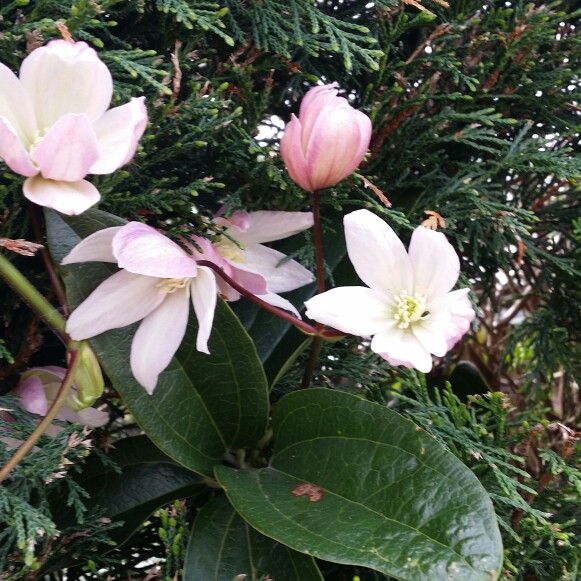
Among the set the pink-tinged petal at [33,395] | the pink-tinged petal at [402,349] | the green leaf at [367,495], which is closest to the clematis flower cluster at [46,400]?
the pink-tinged petal at [33,395]

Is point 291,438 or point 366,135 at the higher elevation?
point 366,135

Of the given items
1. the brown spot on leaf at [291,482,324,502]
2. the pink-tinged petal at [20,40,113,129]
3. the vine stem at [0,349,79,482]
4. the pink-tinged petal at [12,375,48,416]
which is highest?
the pink-tinged petal at [20,40,113,129]

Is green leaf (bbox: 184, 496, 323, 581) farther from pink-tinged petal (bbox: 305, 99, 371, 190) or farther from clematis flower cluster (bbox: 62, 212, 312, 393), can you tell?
pink-tinged petal (bbox: 305, 99, 371, 190)

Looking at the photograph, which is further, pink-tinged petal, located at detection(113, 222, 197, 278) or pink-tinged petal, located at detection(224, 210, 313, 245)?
pink-tinged petal, located at detection(224, 210, 313, 245)

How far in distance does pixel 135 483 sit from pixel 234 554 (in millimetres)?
100

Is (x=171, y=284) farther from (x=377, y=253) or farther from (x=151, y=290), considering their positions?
(x=377, y=253)

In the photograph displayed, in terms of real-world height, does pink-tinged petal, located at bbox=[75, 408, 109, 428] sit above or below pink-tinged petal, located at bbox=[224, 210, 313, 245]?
below

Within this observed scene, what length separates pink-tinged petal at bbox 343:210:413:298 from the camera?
49cm

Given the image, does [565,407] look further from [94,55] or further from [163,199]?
[94,55]

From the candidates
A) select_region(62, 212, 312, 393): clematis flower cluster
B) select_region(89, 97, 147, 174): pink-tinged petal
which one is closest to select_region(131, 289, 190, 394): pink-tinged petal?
select_region(62, 212, 312, 393): clematis flower cluster

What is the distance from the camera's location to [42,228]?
0.56 m

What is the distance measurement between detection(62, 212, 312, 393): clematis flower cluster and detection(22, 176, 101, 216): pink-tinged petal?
3cm

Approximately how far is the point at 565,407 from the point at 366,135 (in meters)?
0.51

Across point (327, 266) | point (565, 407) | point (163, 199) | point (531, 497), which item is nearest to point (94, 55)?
point (163, 199)
